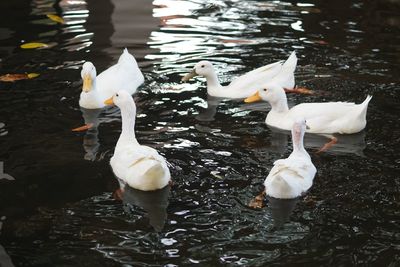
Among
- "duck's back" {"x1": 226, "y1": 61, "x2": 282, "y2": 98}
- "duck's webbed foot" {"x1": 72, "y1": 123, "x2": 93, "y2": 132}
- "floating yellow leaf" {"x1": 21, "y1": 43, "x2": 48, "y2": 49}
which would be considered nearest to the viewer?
"duck's webbed foot" {"x1": 72, "y1": 123, "x2": 93, "y2": 132}

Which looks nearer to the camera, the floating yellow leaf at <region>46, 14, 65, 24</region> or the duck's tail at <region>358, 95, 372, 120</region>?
the duck's tail at <region>358, 95, 372, 120</region>

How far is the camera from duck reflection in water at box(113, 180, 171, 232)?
17.7ft

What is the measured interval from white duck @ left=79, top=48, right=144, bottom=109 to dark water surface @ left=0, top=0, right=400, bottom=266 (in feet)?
0.57

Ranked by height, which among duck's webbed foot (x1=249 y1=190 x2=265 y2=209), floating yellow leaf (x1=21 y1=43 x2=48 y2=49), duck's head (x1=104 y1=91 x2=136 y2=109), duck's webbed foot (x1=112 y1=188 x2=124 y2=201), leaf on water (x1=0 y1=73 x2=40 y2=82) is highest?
duck's head (x1=104 y1=91 x2=136 y2=109)

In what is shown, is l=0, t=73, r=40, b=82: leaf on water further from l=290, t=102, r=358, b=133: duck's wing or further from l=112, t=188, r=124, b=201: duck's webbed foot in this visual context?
l=290, t=102, r=358, b=133: duck's wing

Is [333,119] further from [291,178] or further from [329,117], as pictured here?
[291,178]

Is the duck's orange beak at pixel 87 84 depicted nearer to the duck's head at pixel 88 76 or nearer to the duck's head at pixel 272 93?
the duck's head at pixel 88 76

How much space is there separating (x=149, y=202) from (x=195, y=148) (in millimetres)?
1064

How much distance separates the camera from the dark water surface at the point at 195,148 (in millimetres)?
5008

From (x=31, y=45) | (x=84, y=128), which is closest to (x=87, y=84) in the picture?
(x=84, y=128)

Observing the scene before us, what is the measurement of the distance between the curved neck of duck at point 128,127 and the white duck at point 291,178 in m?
1.28

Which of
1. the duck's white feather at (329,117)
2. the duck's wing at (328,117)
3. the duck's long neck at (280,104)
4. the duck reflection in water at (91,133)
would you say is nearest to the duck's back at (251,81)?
the duck's long neck at (280,104)

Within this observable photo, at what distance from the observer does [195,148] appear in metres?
6.60

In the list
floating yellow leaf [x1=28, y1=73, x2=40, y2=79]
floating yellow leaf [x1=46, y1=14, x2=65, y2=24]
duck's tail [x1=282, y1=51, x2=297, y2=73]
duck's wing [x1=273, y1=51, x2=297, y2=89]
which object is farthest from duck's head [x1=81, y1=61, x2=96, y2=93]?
floating yellow leaf [x1=46, y1=14, x2=65, y2=24]
